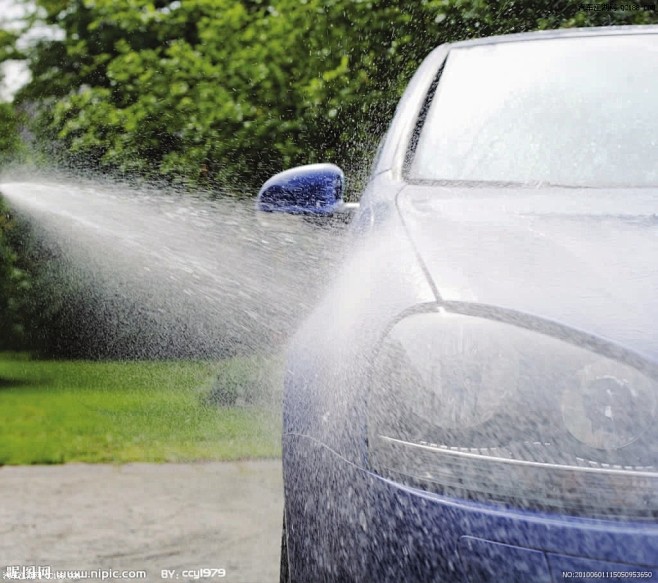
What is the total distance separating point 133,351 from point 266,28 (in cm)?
333

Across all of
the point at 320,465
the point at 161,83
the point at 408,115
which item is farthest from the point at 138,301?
the point at 320,465

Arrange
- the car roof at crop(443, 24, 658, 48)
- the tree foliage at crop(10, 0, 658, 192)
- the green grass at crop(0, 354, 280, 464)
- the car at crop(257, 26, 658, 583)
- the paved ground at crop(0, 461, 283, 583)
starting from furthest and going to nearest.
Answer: the tree foliage at crop(10, 0, 658, 192)
the green grass at crop(0, 354, 280, 464)
the paved ground at crop(0, 461, 283, 583)
the car roof at crop(443, 24, 658, 48)
the car at crop(257, 26, 658, 583)

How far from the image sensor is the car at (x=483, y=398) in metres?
1.70

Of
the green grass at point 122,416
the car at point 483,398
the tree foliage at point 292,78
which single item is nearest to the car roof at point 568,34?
the car at point 483,398

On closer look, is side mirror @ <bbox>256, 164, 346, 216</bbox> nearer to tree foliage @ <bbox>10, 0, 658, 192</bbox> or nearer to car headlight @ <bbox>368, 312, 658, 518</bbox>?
car headlight @ <bbox>368, 312, 658, 518</bbox>

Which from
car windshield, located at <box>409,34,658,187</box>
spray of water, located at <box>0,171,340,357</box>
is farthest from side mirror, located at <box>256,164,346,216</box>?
spray of water, located at <box>0,171,340,357</box>

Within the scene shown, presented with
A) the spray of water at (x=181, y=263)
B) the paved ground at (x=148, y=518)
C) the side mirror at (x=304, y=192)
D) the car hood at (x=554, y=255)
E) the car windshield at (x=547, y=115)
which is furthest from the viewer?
the spray of water at (x=181, y=263)

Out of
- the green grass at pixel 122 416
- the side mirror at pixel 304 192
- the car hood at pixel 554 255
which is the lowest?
the green grass at pixel 122 416

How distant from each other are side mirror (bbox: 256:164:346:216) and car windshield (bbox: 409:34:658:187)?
0.37 m

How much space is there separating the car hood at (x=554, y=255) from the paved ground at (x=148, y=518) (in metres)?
1.80

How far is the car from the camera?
170 cm

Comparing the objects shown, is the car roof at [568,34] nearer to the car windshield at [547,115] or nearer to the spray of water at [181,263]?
the car windshield at [547,115]

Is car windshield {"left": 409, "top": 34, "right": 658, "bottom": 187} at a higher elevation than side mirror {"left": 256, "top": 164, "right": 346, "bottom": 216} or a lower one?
higher

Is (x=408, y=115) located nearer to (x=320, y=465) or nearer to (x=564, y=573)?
(x=320, y=465)
